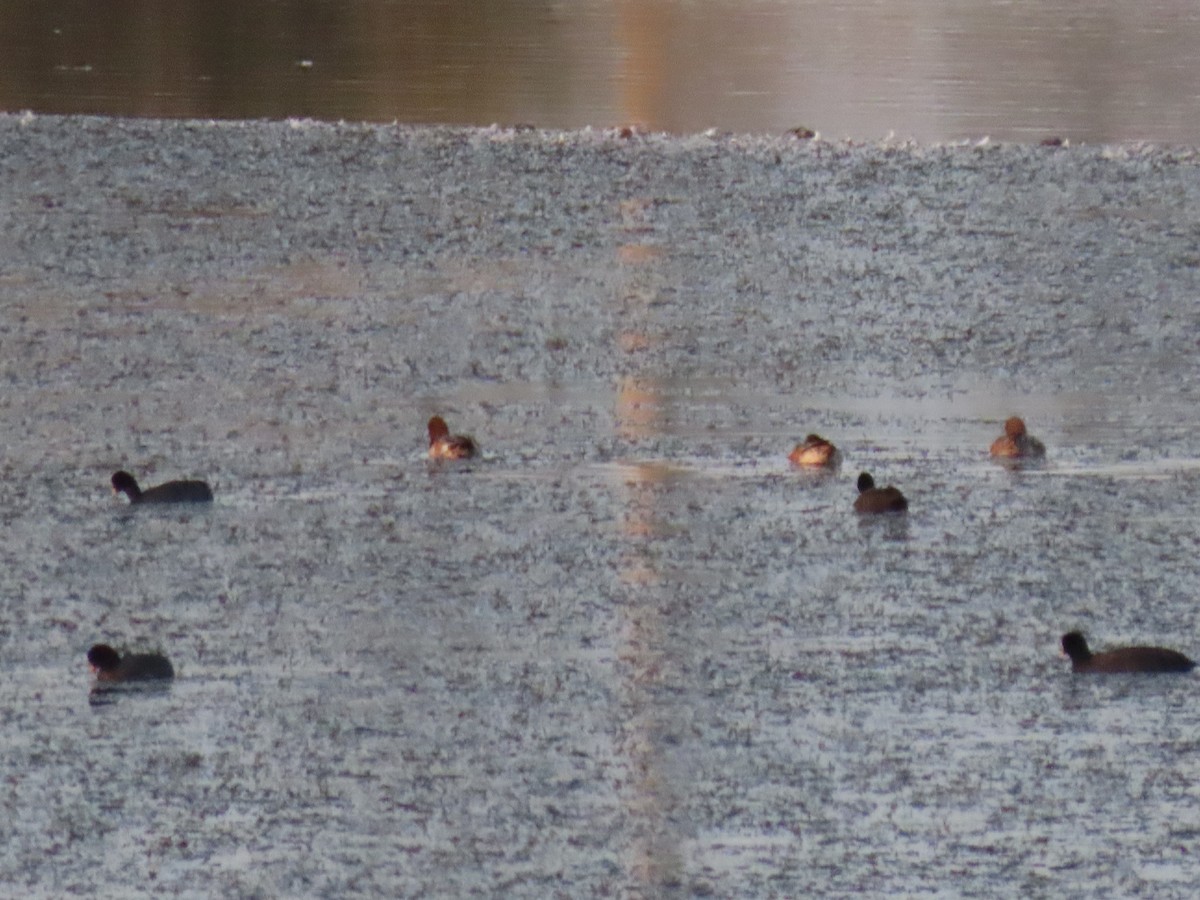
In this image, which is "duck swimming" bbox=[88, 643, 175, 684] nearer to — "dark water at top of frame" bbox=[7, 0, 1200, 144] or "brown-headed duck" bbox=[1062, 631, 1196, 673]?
"brown-headed duck" bbox=[1062, 631, 1196, 673]

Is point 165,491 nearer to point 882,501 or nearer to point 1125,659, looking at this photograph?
point 882,501

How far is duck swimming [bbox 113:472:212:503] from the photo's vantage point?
697 centimetres

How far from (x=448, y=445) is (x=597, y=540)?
91 centimetres

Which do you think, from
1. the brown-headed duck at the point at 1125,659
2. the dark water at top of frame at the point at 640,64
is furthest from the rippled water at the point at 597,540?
the dark water at top of frame at the point at 640,64

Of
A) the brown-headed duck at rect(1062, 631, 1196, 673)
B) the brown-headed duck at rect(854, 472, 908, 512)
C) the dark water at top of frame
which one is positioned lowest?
the brown-headed duck at rect(1062, 631, 1196, 673)

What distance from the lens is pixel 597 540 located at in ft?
22.1

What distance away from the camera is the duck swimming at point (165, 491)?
697 centimetres

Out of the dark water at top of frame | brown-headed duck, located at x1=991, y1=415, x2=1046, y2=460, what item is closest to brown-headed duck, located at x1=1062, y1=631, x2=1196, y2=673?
brown-headed duck, located at x1=991, y1=415, x2=1046, y2=460

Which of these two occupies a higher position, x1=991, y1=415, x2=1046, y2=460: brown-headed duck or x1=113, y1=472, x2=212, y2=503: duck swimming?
x1=991, y1=415, x2=1046, y2=460: brown-headed duck

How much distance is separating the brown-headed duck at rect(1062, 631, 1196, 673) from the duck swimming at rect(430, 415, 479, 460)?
2325 mm

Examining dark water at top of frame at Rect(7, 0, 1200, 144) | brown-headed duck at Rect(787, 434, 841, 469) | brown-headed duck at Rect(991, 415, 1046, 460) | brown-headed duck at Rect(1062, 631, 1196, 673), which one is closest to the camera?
brown-headed duck at Rect(1062, 631, 1196, 673)

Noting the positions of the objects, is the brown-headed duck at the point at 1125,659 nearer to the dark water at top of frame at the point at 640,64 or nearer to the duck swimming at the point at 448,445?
the duck swimming at the point at 448,445

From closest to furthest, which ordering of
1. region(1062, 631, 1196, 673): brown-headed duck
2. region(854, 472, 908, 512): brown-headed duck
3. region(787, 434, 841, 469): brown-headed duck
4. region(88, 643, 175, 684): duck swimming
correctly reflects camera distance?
region(88, 643, 175, 684): duck swimming → region(1062, 631, 1196, 673): brown-headed duck → region(854, 472, 908, 512): brown-headed duck → region(787, 434, 841, 469): brown-headed duck

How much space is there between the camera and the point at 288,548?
662 cm
